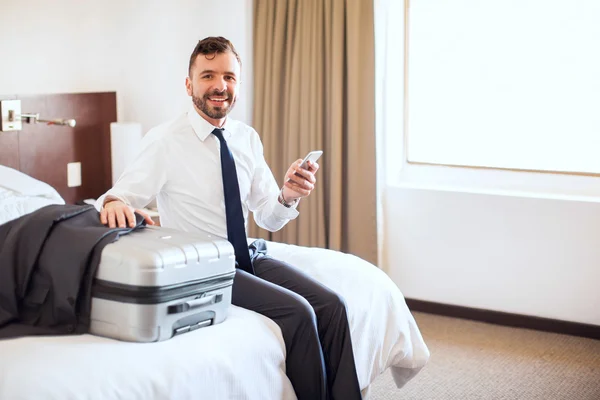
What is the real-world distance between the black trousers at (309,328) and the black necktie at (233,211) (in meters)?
0.11

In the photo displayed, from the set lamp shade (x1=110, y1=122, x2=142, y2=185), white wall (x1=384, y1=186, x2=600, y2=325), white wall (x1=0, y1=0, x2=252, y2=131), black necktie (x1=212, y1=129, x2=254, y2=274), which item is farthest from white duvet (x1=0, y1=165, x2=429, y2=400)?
white wall (x1=0, y1=0, x2=252, y2=131)

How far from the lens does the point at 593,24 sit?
3.84m

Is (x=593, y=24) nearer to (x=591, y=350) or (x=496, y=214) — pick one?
(x=496, y=214)

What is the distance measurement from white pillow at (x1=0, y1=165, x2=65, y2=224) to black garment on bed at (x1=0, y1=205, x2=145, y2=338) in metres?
1.24

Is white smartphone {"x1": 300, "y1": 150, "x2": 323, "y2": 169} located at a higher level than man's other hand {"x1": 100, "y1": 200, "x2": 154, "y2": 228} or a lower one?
higher

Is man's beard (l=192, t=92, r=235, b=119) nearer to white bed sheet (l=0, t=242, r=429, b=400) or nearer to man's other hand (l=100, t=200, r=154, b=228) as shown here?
man's other hand (l=100, t=200, r=154, b=228)

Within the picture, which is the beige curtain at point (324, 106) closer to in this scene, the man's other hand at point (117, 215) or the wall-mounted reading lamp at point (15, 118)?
the wall-mounted reading lamp at point (15, 118)

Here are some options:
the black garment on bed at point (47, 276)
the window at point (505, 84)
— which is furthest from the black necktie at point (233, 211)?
the window at point (505, 84)

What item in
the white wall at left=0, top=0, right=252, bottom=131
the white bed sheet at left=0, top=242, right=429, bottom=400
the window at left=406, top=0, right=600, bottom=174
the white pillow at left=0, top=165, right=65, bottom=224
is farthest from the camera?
the white wall at left=0, top=0, right=252, bottom=131

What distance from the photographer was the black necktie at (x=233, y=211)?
8.66 feet

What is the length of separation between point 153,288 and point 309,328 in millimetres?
537

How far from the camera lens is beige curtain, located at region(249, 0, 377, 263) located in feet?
13.8

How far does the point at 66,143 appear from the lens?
4.19 meters

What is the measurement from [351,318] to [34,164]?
2.17 m
